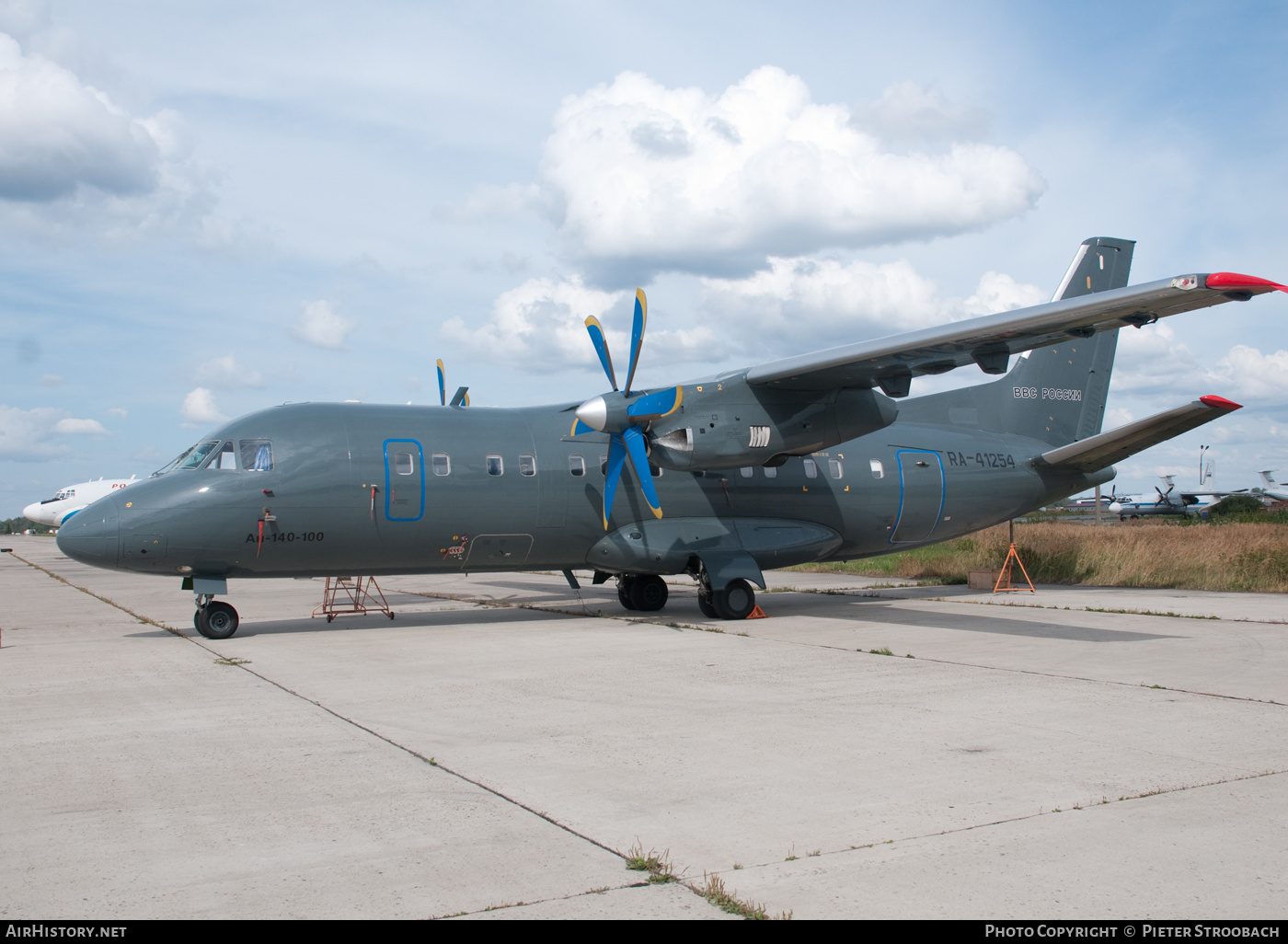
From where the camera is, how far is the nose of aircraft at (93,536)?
13.2 metres

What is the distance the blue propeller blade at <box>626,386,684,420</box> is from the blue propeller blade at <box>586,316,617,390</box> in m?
1.33

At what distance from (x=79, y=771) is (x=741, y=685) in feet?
19.6

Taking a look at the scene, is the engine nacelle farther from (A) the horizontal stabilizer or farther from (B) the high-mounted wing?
(A) the horizontal stabilizer

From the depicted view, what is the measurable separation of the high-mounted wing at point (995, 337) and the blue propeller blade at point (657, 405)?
1277 mm

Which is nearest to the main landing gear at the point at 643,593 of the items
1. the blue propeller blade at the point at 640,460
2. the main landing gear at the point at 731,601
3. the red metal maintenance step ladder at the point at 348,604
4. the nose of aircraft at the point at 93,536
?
the main landing gear at the point at 731,601

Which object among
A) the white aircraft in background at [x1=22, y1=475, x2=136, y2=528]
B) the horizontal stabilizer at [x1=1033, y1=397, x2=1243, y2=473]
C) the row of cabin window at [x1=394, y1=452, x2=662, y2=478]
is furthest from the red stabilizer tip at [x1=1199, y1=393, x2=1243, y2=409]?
the white aircraft in background at [x1=22, y1=475, x2=136, y2=528]

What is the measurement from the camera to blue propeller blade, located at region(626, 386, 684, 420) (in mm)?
15164

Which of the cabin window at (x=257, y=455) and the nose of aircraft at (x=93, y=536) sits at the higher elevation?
the cabin window at (x=257, y=455)

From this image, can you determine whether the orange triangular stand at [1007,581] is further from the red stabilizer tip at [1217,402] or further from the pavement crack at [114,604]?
the pavement crack at [114,604]

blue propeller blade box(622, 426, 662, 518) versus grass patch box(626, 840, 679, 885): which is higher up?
blue propeller blade box(622, 426, 662, 518)

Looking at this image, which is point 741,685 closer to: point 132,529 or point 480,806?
point 480,806

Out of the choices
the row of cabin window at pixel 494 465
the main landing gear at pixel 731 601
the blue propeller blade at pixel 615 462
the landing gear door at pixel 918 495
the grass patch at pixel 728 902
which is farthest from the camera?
the landing gear door at pixel 918 495

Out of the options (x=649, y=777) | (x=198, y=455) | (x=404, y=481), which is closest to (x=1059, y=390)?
(x=404, y=481)

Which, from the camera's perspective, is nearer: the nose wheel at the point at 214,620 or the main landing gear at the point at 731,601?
the nose wheel at the point at 214,620
